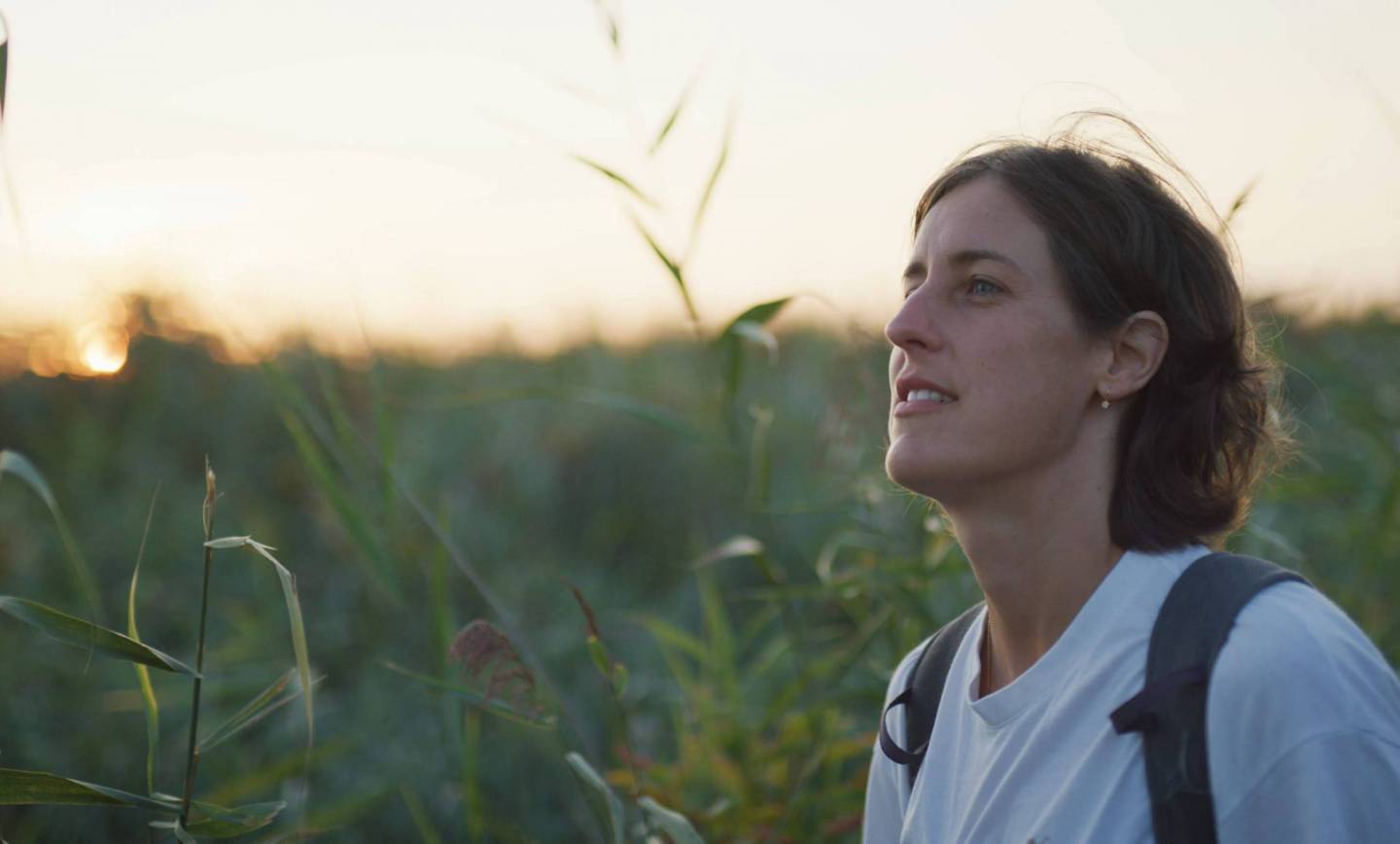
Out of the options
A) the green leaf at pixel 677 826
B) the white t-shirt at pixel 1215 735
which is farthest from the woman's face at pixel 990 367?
the green leaf at pixel 677 826

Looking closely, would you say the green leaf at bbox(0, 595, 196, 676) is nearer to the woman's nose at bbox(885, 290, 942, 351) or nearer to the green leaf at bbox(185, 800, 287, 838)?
the green leaf at bbox(185, 800, 287, 838)

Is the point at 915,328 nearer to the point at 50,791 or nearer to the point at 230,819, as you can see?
the point at 230,819

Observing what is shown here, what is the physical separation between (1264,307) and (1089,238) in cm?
76

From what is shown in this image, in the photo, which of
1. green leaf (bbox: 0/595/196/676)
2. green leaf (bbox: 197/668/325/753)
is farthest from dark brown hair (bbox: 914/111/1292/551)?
green leaf (bbox: 0/595/196/676)

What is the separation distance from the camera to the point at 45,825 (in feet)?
12.2

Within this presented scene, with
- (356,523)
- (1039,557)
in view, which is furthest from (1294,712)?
(356,523)

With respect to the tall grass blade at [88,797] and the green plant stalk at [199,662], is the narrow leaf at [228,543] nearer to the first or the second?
the green plant stalk at [199,662]

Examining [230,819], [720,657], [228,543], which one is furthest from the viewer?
[720,657]

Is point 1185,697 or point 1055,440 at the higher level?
point 1055,440

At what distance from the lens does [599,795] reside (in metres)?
1.72

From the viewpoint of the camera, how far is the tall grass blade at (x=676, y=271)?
6.60ft

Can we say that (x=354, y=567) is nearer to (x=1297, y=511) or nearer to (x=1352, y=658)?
(x=1297, y=511)

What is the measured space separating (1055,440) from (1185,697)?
44 cm

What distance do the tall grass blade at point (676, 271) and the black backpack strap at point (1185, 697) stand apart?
0.96m
